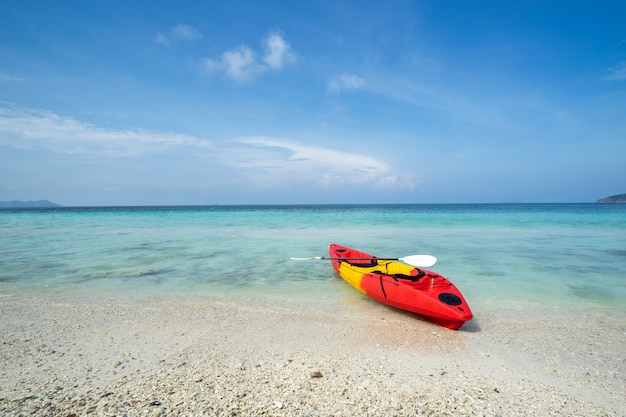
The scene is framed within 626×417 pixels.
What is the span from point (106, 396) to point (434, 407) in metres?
3.33

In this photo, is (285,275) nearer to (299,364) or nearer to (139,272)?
(139,272)

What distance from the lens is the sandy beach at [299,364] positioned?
3186 millimetres

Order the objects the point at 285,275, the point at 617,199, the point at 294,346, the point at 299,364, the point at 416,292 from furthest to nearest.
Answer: the point at 617,199 < the point at 285,275 < the point at 416,292 < the point at 294,346 < the point at 299,364

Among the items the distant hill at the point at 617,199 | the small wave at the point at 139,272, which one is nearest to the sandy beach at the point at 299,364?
the small wave at the point at 139,272

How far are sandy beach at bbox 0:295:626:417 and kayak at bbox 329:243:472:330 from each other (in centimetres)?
27

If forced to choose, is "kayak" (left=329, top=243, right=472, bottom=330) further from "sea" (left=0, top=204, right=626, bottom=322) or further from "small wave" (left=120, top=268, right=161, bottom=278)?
"small wave" (left=120, top=268, right=161, bottom=278)

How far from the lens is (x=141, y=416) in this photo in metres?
2.92

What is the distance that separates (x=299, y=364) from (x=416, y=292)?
277cm

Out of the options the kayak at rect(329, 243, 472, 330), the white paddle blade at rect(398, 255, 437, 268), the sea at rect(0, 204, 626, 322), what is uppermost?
the white paddle blade at rect(398, 255, 437, 268)

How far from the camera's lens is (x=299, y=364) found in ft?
13.4

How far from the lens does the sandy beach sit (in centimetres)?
319

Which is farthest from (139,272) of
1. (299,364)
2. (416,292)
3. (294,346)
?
(416,292)

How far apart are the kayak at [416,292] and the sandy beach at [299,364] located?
268mm

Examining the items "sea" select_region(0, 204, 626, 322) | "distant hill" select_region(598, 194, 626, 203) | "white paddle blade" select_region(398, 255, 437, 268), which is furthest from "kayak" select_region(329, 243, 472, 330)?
"distant hill" select_region(598, 194, 626, 203)
